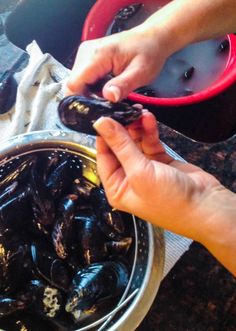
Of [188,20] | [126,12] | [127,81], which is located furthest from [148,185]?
[126,12]

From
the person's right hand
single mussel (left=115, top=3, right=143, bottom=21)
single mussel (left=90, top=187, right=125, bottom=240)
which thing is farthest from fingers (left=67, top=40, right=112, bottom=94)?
single mussel (left=115, top=3, right=143, bottom=21)

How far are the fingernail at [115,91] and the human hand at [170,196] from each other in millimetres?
87

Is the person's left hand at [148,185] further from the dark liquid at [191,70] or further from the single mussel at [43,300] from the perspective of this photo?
the dark liquid at [191,70]

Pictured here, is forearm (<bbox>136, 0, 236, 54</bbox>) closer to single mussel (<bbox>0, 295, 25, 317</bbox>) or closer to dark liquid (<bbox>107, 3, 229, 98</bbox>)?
dark liquid (<bbox>107, 3, 229, 98</bbox>)

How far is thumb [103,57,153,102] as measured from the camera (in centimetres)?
76

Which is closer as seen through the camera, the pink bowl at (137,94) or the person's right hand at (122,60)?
the person's right hand at (122,60)

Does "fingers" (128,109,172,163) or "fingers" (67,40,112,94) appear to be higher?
"fingers" (67,40,112,94)

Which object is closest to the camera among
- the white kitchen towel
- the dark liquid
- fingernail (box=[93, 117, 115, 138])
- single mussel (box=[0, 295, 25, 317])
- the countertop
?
fingernail (box=[93, 117, 115, 138])

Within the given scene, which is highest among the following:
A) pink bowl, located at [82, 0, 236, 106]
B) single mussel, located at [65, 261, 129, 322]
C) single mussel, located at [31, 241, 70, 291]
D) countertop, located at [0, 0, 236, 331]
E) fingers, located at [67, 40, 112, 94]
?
fingers, located at [67, 40, 112, 94]

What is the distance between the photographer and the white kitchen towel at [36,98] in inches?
44.2

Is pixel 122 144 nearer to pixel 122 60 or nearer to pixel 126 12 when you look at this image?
pixel 122 60

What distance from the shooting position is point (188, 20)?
96 centimetres

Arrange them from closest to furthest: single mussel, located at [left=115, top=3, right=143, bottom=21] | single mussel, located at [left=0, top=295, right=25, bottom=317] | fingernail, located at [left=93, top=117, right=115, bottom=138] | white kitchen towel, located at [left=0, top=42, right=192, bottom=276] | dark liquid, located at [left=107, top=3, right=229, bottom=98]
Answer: fingernail, located at [left=93, top=117, right=115, bottom=138] → single mussel, located at [left=0, top=295, right=25, bottom=317] → white kitchen towel, located at [left=0, top=42, right=192, bottom=276] → dark liquid, located at [left=107, top=3, right=229, bottom=98] → single mussel, located at [left=115, top=3, right=143, bottom=21]

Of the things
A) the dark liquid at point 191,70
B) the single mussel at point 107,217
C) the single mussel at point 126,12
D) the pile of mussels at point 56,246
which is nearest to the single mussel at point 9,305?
the pile of mussels at point 56,246
